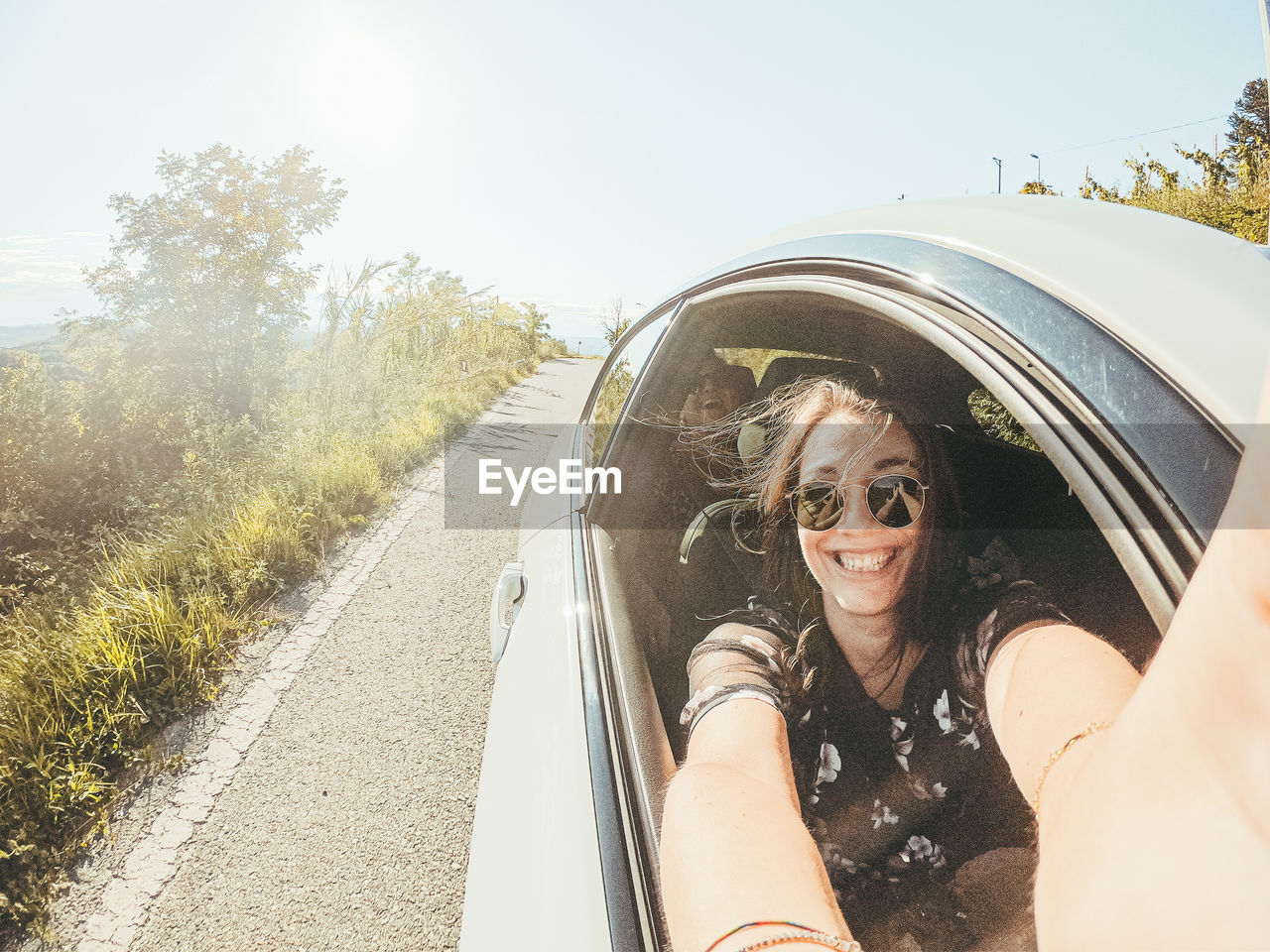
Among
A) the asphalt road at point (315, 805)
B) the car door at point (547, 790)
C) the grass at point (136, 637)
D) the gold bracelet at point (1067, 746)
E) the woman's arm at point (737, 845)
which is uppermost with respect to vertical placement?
the gold bracelet at point (1067, 746)

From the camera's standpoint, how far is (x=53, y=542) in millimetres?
4094

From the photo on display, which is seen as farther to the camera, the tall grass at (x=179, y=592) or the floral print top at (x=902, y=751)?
the tall grass at (x=179, y=592)

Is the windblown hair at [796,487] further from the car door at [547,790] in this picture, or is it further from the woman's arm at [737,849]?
the car door at [547,790]

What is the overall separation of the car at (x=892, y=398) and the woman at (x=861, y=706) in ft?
0.37

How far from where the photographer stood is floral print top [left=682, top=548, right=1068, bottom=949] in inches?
35.6

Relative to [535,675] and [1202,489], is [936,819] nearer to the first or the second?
[1202,489]

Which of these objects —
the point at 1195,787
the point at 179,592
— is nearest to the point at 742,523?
the point at 1195,787

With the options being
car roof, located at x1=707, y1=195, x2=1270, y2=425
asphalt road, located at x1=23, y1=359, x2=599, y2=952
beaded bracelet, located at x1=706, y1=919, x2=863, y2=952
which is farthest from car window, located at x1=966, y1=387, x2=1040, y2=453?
asphalt road, located at x1=23, y1=359, x2=599, y2=952

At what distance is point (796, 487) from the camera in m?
1.25

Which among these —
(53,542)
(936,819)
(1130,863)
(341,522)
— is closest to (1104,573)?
(936,819)

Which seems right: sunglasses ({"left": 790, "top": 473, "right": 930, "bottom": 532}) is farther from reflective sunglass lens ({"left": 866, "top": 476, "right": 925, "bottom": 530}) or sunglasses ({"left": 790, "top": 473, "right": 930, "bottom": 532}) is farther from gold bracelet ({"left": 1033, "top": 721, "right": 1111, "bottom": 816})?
gold bracelet ({"left": 1033, "top": 721, "right": 1111, "bottom": 816})

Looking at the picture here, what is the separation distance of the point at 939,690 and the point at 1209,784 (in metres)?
0.84

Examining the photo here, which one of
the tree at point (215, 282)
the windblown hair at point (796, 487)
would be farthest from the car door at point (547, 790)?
the tree at point (215, 282)

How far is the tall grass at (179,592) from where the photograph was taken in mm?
2023
